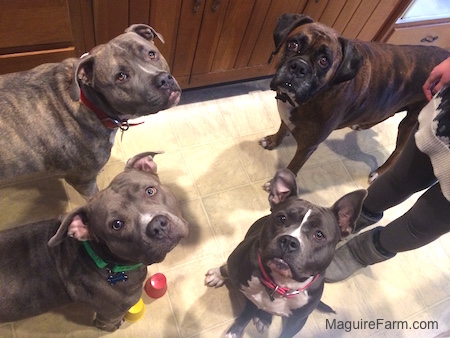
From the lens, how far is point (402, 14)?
3289mm

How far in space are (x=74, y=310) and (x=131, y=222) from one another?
1.10 m

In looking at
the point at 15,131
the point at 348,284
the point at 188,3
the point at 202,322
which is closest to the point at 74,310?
the point at 202,322

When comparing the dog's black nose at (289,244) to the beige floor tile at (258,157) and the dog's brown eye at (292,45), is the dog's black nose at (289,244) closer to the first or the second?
the dog's brown eye at (292,45)

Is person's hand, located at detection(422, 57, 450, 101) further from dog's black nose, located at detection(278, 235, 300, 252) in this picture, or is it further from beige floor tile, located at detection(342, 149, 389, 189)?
beige floor tile, located at detection(342, 149, 389, 189)

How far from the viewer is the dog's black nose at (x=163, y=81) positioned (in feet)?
6.51

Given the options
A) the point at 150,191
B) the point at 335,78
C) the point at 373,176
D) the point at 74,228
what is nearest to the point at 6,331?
the point at 74,228

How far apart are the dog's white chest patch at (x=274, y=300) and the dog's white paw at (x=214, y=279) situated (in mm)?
398

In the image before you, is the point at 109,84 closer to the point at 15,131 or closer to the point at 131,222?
the point at 15,131

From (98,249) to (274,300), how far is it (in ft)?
3.31

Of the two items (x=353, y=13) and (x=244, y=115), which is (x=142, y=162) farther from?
(x=353, y=13)

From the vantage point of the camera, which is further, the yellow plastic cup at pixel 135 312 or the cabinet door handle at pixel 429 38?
the cabinet door handle at pixel 429 38

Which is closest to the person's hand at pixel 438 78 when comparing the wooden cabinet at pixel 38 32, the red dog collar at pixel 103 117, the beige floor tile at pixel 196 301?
the red dog collar at pixel 103 117

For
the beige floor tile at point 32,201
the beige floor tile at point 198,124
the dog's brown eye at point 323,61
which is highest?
the dog's brown eye at point 323,61

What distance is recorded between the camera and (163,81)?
2002 millimetres
